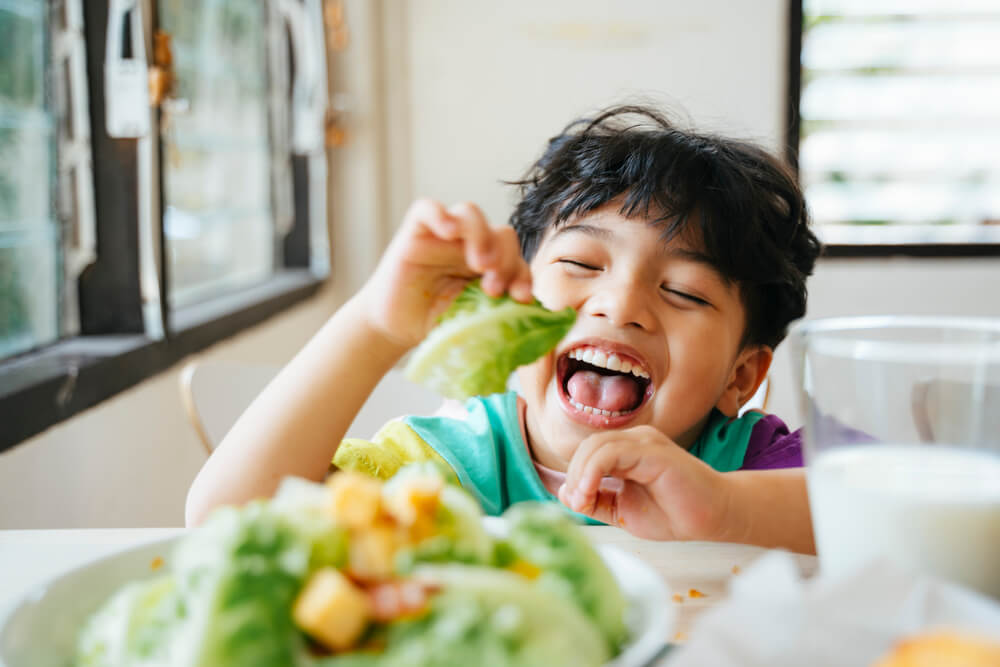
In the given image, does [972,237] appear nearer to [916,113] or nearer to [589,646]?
[916,113]

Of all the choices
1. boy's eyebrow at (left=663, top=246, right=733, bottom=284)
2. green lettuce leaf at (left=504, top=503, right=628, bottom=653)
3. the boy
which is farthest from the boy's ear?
green lettuce leaf at (left=504, top=503, right=628, bottom=653)

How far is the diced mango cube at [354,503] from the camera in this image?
1.27ft

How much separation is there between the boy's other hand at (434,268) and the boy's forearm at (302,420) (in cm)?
4

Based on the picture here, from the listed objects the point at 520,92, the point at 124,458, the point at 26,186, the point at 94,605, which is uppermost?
the point at 520,92

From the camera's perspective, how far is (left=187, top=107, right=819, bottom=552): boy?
0.76m

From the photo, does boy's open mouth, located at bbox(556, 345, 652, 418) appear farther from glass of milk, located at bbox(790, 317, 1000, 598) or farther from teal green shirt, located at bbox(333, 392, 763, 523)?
glass of milk, located at bbox(790, 317, 1000, 598)

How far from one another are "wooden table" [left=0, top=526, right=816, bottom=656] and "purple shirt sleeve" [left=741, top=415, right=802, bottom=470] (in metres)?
0.32

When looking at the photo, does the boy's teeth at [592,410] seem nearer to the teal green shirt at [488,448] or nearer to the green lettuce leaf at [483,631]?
the teal green shirt at [488,448]

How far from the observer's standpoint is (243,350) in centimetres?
243

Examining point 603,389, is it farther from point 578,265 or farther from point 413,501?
point 413,501

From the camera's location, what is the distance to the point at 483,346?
59cm

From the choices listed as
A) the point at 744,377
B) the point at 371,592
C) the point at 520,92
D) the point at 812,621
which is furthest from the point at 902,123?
the point at 371,592

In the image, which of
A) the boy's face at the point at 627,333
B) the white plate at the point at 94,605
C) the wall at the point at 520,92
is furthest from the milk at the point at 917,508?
the wall at the point at 520,92

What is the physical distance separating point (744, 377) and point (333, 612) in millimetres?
996
